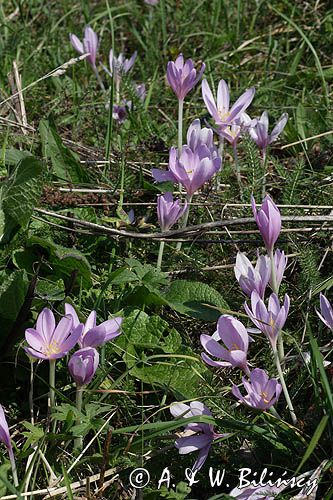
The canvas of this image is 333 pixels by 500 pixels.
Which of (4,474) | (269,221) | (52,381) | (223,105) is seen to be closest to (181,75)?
(223,105)

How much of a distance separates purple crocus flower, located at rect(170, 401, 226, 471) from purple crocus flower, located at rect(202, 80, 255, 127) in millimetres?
1036

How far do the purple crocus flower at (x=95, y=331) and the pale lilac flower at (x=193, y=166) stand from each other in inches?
21.9

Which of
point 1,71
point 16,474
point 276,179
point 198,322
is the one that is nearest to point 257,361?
point 198,322

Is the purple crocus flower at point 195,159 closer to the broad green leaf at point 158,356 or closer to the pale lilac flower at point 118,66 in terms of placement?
the broad green leaf at point 158,356

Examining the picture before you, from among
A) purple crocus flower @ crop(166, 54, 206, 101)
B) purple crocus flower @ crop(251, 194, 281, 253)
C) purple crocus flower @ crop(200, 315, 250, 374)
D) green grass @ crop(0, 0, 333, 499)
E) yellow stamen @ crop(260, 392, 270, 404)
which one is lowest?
green grass @ crop(0, 0, 333, 499)

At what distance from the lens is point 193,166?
90.2 inches

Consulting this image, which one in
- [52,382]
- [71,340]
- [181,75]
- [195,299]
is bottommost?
[195,299]

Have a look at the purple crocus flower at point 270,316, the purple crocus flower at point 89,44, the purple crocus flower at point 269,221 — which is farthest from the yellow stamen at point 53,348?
the purple crocus flower at point 89,44

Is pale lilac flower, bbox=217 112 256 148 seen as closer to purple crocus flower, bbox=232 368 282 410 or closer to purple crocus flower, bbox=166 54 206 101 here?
purple crocus flower, bbox=166 54 206 101

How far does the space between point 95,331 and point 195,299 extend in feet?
1.43

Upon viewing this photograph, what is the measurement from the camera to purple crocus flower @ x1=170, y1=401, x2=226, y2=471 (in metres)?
1.74

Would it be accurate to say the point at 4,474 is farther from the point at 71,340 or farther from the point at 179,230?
the point at 179,230

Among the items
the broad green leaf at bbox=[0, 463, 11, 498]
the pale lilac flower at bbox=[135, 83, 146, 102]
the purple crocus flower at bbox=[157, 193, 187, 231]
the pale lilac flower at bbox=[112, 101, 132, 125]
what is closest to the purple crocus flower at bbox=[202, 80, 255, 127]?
the purple crocus flower at bbox=[157, 193, 187, 231]

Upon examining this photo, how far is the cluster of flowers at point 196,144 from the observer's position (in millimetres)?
2252
